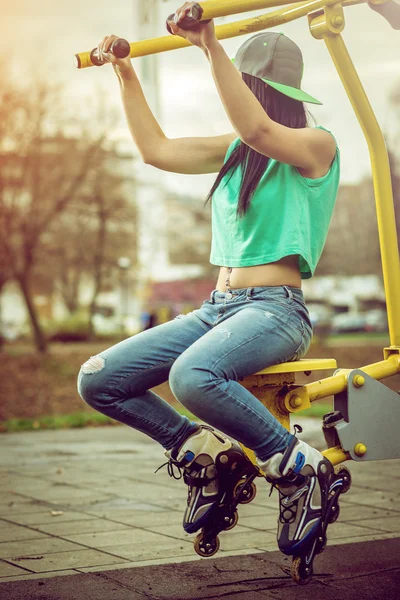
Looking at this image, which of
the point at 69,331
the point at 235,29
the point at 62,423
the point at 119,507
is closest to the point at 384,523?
the point at 119,507

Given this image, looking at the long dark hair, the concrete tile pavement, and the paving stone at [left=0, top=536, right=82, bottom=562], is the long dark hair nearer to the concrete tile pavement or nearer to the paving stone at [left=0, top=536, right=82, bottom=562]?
the concrete tile pavement

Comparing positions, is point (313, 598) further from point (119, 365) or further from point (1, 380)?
point (1, 380)

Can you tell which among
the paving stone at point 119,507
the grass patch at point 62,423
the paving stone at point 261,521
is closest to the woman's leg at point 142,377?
the paving stone at point 261,521

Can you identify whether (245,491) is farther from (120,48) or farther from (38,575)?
(120,48)

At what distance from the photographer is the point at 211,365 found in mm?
3047

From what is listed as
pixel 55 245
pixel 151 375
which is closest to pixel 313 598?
pixel 151 375

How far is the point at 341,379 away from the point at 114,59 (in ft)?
4.57

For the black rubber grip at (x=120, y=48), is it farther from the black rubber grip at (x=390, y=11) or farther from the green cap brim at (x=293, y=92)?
the black rubber grip at (x=390, y=11)

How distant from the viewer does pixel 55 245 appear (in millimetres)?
29094

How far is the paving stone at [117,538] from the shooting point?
4.24 meters

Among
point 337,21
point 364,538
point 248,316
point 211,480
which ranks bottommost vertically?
point 364,538

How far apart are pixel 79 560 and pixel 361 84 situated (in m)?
2.22

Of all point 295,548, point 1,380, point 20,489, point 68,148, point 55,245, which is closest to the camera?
point 295,548

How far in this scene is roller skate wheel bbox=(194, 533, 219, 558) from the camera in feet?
11.1
